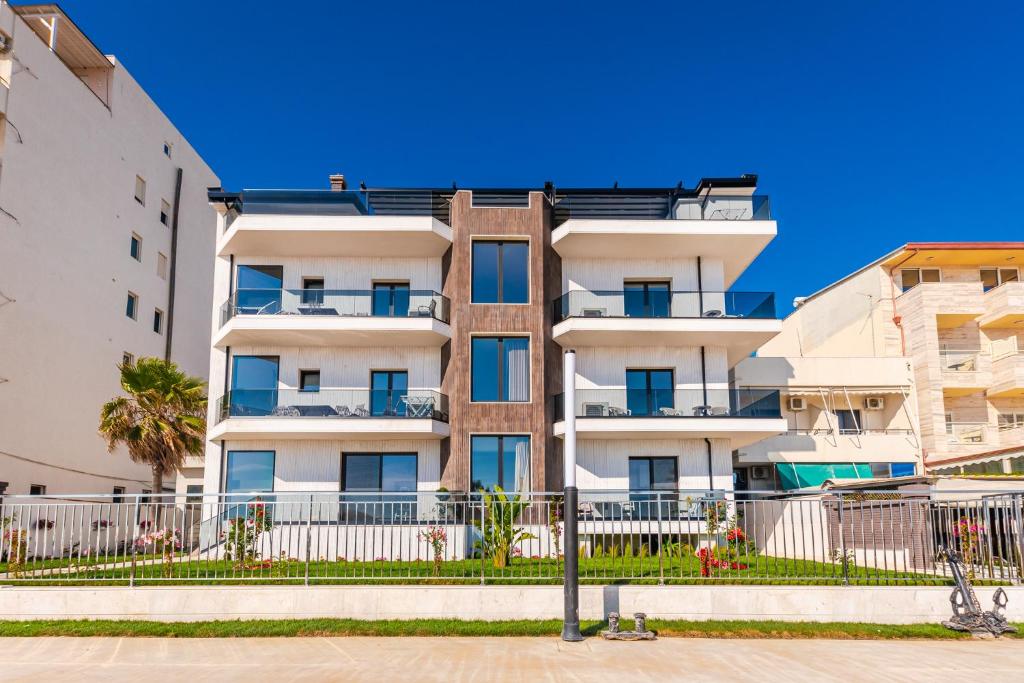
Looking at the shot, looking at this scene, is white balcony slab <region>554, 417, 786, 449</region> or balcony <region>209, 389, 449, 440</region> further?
white balcony slab <region>554, 417, 786, 449</region>

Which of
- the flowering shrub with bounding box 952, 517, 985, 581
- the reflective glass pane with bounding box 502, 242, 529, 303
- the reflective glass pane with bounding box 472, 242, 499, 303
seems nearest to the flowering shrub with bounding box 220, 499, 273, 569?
the flowering shrub with bounding box 952, 517, 985, 581

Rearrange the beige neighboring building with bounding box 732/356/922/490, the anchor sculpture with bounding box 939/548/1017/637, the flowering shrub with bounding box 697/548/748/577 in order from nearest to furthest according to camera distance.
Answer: the anchor sculpture with bounding box 939/548/1017/637
the flowering shrub with bounding box 697/548/748/577
the beige neighboring building with bounding box 732/356/922/490

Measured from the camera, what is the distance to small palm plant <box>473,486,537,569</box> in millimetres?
14367

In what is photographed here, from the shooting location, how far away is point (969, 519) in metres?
13.7

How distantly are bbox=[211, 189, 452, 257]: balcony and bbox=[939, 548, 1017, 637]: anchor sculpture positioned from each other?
1611 centimetres

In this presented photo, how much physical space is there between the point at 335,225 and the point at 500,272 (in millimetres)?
4852

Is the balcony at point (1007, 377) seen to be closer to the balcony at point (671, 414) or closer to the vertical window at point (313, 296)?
the balcony at point (671, 414)

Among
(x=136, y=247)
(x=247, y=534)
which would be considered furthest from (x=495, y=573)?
(x=136, y=247)

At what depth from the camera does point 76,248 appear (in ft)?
91.8

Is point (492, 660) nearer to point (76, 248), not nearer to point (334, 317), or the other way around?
point (334, 317)

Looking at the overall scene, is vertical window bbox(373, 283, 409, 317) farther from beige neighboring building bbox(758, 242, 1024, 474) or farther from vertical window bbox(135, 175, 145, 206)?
beige neighboring building bbox(758, 242, 1024, 474)

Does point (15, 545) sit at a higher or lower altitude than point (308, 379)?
lower

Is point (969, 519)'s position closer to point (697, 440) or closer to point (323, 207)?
point (697, 440)

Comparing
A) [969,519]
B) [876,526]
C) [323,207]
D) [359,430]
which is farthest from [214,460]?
[969,519]
